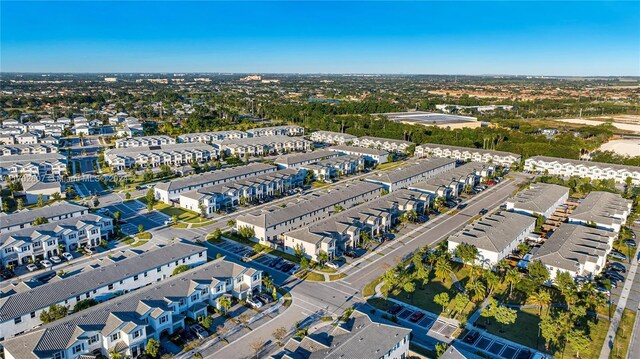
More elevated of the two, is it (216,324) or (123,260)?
(123,260)

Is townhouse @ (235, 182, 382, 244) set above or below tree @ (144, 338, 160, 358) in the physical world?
above

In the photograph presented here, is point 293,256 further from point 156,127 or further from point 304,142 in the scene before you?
point 156,127

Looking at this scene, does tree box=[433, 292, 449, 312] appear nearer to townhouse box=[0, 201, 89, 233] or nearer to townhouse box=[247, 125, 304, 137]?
townhouse box=[0, 201, 89, 233]

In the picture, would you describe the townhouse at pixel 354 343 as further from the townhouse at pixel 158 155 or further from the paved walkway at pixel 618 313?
the townhouse at pixel 158 155

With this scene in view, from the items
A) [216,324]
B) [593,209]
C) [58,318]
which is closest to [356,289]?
[216,324]

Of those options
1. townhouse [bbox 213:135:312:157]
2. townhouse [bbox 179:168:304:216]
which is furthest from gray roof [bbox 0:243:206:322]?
townhouse [bbox 213:135:312:157]

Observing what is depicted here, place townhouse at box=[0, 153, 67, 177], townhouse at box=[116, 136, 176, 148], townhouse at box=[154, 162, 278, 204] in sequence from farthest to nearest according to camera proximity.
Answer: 1. townhouse at box=[116, 136, 176, 148]
2. townhouse at box=[0, 153, 67, 177]
3. townhouse at box=[154, 162, 278, 204]

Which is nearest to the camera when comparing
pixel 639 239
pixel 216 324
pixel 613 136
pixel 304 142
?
pixel 216 324
